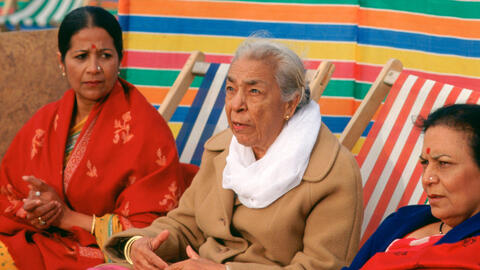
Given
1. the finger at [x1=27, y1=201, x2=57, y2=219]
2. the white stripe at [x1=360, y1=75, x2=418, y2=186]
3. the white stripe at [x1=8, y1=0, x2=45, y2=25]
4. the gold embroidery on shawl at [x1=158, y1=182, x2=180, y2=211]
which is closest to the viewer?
the finger at [x1=27, y1=201, x2=57, y2=219]

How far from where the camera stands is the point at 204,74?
5129 millimetres

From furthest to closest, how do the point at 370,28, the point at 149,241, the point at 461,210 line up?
the point at 370,28, the point at 149,241, the point at 461,210

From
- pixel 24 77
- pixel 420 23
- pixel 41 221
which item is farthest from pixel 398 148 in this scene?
pixel 24 77

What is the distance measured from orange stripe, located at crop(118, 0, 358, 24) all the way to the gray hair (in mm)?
2279

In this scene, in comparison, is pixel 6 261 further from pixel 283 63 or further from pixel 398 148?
pixel 398 148

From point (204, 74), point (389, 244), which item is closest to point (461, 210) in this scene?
point (389, 244)

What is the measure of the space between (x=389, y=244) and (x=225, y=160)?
95 cm

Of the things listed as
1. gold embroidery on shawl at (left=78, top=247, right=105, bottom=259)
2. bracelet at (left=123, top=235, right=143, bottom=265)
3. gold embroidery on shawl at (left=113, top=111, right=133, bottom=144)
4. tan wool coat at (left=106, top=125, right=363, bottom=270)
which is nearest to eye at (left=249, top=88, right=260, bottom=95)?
tan wool coat at (left=106, top=125, right=363, bottom=270)

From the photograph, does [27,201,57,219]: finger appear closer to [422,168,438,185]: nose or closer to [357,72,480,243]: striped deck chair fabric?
[357,72,480,243]: striped deck chair fabric

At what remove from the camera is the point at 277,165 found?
3.32 m

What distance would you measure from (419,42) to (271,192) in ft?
8.75

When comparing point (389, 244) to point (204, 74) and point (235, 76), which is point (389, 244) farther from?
point (204, 74)

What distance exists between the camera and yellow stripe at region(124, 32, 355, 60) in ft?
18.6

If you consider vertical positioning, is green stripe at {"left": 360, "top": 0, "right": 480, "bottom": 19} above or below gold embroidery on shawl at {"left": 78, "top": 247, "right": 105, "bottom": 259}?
above
